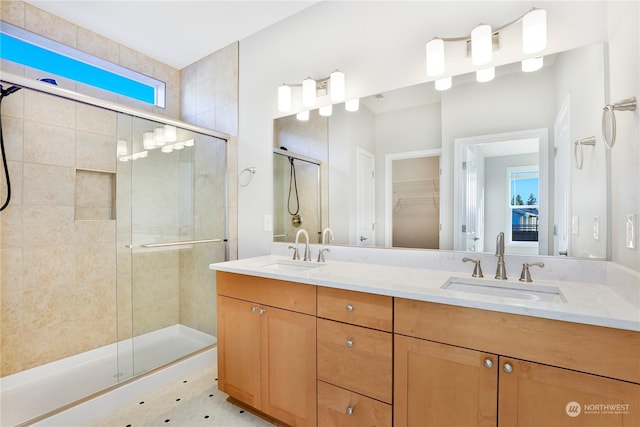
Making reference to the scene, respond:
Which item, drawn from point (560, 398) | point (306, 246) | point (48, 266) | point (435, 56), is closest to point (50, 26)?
point (48, 266)

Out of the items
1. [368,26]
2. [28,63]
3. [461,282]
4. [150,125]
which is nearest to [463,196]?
[461,282]

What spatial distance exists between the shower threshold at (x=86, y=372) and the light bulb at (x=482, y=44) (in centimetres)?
283

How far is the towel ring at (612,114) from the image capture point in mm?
1067

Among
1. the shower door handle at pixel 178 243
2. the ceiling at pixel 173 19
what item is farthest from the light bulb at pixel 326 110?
the shower door handle at pixel 178 243

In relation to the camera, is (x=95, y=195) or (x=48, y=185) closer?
(x=48, y=185)

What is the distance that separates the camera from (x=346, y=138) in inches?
79.9

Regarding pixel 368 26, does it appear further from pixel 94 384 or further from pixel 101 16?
pixel 94 384

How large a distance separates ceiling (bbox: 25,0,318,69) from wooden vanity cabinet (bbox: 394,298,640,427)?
7.44 feet

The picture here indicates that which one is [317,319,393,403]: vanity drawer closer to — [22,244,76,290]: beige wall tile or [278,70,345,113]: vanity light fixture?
[278,70,345,113]: vanity light fixture

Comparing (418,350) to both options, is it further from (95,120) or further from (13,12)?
(13,12)

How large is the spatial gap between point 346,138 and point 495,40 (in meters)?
0.97

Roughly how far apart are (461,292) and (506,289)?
0.32 metres

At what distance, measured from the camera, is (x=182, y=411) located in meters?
1.79

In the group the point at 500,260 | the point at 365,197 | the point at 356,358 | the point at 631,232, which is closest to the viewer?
the point at 631,232
